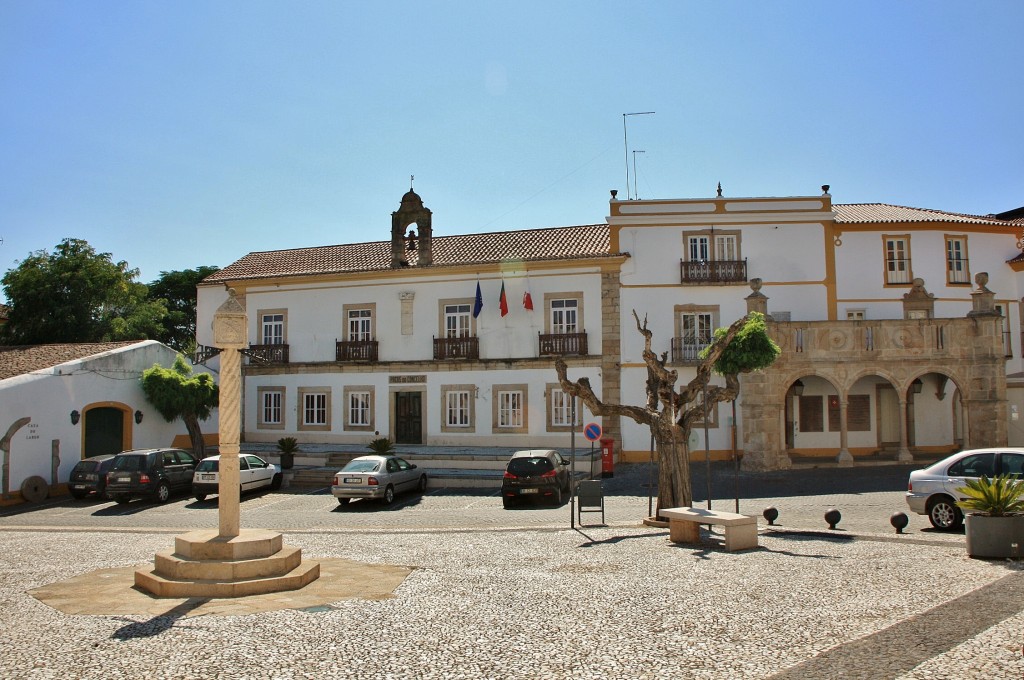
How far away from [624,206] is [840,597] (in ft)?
64.4

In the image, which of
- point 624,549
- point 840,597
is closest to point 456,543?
point 624,549

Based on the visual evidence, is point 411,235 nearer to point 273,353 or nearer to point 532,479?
point 273,353

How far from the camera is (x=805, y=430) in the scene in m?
26.1

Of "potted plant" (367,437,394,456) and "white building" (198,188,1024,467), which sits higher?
"white building" (198,188,1024,467)

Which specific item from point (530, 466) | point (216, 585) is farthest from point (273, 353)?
point (216, 585)

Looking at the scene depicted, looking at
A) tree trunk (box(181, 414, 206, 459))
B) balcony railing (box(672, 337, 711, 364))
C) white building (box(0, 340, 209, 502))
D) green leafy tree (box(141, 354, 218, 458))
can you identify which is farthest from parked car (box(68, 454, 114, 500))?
balcony railing (box(672, 337, 711, 364))

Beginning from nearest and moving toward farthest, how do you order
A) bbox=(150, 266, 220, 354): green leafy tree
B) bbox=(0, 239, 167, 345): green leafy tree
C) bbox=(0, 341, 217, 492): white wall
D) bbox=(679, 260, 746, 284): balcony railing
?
bbox=(0, 341, 217, 492): white wall
bbox=(679, 260, 746, 284): balcony railing
bbox=(0, 239, 167, 345): green leafy tree
bbox=(150, 266, 220, 354): green leafy tree

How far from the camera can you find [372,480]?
19.6 m

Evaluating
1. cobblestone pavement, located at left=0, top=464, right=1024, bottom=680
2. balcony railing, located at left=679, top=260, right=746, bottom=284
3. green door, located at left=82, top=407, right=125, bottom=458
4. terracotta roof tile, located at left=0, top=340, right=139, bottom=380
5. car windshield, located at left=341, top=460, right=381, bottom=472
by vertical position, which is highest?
balcony railing, located at left=679, top=260, right=746, bottom=284

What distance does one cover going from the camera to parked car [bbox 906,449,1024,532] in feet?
43.4

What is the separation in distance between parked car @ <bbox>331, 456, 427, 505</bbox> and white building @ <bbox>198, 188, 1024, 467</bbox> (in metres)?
7.32

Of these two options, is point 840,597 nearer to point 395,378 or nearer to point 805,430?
point 805,430

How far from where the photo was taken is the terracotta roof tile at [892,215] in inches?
1075

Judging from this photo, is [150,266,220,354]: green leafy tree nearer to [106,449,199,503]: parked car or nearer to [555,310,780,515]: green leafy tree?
[106,449,199,503]: parked car
